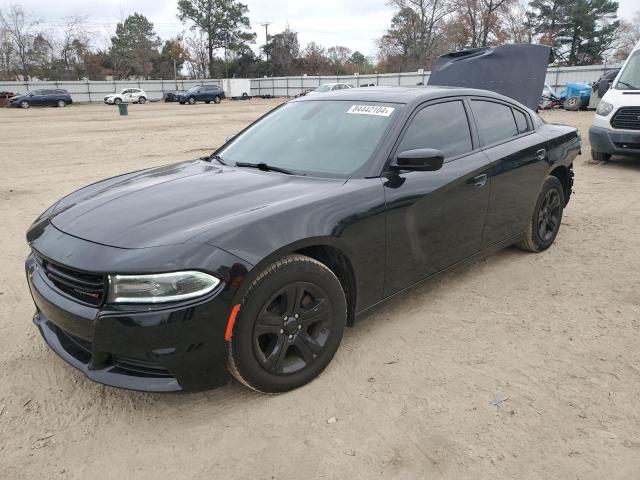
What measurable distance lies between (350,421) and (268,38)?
78114 mm

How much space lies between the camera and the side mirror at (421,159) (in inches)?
116

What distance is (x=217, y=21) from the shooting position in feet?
236

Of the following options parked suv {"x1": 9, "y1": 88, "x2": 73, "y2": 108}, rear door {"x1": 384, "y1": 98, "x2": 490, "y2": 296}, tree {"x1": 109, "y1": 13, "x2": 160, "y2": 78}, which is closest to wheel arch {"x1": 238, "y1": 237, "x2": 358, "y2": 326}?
rear door {"x1": 384, "y1": 98, "x2": 490, "y2": 296}

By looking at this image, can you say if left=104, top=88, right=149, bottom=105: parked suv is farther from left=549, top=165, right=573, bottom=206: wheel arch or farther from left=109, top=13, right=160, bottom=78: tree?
left=549, top=165, right=573, bottom=206: wheel arch

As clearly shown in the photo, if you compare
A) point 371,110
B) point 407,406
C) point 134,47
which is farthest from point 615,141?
point 134,47

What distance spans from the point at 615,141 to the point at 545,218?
518 cm

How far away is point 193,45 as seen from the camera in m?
74.6

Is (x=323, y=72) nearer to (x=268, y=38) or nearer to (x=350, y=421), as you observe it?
(x=268, y=38)

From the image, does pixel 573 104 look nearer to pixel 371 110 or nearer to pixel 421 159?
pixel 371 110

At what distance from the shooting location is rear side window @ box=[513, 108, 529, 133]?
14.5ft

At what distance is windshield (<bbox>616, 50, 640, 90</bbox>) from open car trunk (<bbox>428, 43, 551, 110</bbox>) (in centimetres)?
233

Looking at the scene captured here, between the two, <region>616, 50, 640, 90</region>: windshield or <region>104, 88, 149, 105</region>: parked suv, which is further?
<region>104, 88, 149, 105</region>: parked suv

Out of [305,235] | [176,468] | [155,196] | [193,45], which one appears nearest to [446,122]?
[305,235]

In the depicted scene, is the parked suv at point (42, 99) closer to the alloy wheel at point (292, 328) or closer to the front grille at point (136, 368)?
the front grille at point (136, 368)
